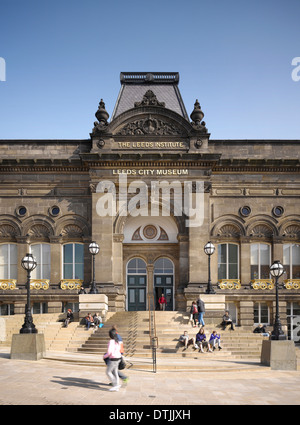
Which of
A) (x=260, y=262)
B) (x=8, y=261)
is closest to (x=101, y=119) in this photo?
(x=8, y=261)

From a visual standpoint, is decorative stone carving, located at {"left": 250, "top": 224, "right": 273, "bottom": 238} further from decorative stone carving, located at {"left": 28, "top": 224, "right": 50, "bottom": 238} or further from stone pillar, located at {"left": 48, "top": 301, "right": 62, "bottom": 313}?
decorative stone carving, located at {"left": 28, "top": 224, "right": 50, "bottom": 238}

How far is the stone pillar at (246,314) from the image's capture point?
33031 mm

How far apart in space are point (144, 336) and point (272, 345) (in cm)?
724

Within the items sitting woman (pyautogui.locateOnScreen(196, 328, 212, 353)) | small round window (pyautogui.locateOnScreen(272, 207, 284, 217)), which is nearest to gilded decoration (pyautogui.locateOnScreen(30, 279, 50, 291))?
sitting woman (pyautogui.locateOnScreen(196, 328, 212, 353))

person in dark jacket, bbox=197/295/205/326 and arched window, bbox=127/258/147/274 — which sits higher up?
arched window, bbox=127/258/147/274

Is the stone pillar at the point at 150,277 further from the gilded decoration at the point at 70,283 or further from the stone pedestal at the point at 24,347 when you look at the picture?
the stone pedestal at the point at 24,347

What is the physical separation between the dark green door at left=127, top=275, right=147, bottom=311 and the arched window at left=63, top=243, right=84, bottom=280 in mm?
3658

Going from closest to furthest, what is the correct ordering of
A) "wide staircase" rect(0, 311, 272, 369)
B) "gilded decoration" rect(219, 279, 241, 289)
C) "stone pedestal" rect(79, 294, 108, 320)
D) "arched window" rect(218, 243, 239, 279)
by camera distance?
"wide staircase" rect(0, 311, 272, 369)
"stone pedestal" rect(79, 294, 108, 320)
"gilded decoration" rect(219, 279, 241, 289)
"arched window" rect(218, 243, 239, 279)

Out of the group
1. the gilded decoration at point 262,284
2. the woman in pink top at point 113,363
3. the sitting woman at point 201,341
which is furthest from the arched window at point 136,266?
the woman in pink top at point 113,363

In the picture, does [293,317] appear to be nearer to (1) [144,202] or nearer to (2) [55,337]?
(1) [144,202]

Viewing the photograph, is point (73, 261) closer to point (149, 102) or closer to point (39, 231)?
point (39, 231)

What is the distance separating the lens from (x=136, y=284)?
35.3 m

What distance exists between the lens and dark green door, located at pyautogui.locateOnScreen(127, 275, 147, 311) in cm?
3503
